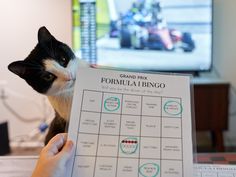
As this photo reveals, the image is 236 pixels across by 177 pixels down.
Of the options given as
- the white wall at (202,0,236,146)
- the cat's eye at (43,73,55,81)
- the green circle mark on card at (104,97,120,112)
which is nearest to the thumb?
the green circle mark on card at (104,97,120,112)

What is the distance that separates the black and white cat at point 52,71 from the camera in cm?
71

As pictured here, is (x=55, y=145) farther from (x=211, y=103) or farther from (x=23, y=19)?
(x=23, y=19)

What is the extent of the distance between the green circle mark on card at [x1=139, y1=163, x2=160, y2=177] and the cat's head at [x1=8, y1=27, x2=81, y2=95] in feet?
0.83

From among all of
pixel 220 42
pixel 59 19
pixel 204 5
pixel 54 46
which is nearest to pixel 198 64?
pixel 220 42

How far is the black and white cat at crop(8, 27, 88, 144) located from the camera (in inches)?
28.0

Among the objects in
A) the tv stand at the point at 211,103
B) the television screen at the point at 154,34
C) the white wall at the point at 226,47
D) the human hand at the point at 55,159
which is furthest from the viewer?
the white wall at the point at 226,47

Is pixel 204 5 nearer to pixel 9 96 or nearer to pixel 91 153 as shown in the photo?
pixel 9 96

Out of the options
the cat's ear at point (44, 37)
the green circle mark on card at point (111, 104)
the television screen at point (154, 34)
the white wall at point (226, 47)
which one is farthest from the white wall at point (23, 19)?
the green circle mark on card at point (111, 104)

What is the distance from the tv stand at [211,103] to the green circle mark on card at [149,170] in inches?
59.8

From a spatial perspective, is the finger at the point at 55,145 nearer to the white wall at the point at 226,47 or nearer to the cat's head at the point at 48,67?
the cat's head at the point at 48,67

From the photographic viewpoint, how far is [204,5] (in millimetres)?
2201

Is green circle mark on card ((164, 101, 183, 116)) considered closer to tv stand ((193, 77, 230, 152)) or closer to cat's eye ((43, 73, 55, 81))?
cat's eye ((43, 73, 55, 81))

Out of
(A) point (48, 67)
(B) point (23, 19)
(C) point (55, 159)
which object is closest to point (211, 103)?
(B) point (23, 19)

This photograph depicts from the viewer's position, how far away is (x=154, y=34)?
7.23 feet
